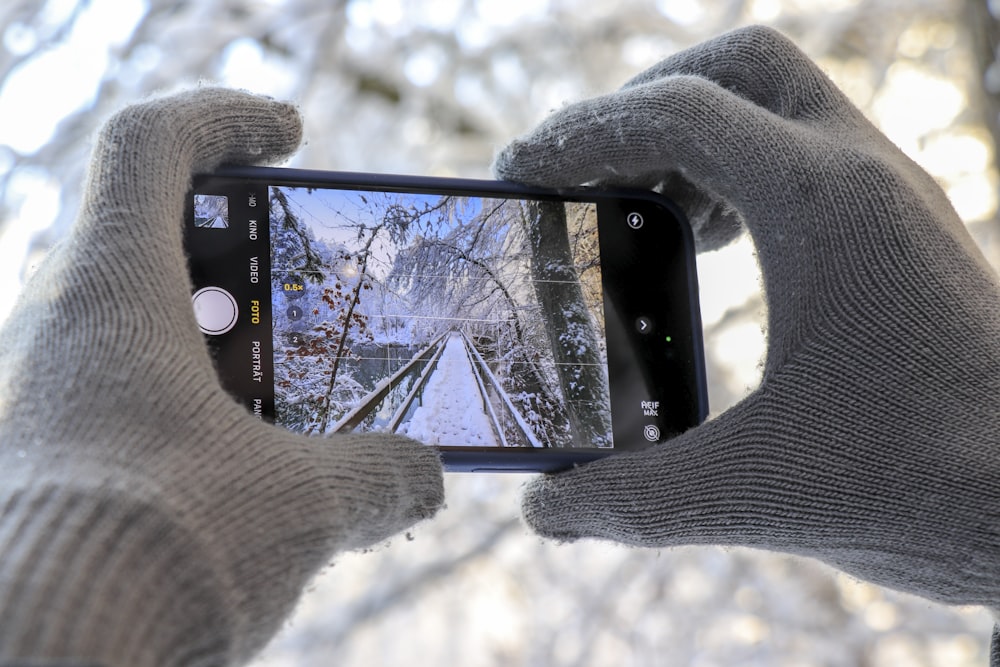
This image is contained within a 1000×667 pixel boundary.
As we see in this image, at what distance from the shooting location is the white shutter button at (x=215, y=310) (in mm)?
393

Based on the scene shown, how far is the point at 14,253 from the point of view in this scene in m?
0.85

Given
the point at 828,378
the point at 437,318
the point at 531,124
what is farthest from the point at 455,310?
the point at 531,124

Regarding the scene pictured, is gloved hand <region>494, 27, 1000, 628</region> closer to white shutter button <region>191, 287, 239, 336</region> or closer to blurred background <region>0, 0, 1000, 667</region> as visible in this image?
white shutter button <region>191, 287, 239, 336</region>

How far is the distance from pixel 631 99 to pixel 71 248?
246 millimetres

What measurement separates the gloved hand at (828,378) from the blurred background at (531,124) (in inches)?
23.2

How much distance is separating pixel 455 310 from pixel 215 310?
106 millimetres

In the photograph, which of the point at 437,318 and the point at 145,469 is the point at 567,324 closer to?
the point at 437,318

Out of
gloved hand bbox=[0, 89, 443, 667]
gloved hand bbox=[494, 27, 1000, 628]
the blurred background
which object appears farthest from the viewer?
the blurred background

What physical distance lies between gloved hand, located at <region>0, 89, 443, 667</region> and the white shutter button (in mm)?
46

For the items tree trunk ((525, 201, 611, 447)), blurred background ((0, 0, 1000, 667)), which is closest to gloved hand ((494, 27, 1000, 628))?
tree trunk ((525, 201, 611, 447))

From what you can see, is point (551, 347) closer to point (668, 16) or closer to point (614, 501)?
point (614, 501)

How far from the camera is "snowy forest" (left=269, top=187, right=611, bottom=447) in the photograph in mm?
403

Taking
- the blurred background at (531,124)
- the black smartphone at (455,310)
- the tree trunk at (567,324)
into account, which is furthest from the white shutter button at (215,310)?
the blurred background at (531,124)

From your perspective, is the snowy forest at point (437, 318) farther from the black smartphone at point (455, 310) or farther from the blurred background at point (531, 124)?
the blurred background at point (531, 124)
